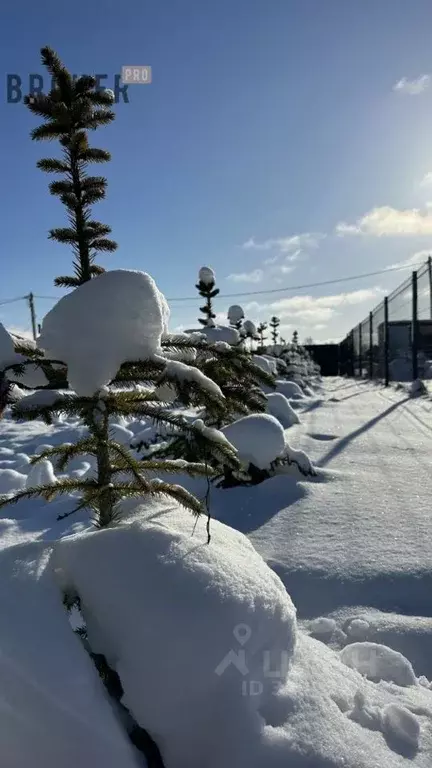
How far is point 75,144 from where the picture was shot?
1.92 m

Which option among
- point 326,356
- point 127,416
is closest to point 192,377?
point 127,416

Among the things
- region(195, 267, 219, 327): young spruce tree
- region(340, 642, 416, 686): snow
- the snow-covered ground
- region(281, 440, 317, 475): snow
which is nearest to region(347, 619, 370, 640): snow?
the snow-covered ground

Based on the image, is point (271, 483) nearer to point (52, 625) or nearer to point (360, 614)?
point (360, 614)

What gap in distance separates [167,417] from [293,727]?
910mm

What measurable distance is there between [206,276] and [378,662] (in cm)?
1023

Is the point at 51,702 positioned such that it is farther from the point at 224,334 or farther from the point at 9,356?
the point at 224,334

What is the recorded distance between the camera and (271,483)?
408 centimetres

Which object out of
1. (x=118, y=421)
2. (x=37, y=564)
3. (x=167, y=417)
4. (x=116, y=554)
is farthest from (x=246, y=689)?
(x=118, y=421)

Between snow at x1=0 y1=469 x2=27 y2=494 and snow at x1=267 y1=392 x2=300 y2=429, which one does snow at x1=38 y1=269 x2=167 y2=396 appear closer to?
snow at x1=0 y1=469 x2=27 y2=494

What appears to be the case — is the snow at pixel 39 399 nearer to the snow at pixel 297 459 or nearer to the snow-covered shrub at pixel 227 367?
the snow-covered shrub at pixel 227 367

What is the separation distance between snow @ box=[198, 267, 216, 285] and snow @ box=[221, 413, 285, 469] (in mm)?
7747

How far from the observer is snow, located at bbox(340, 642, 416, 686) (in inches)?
68.4

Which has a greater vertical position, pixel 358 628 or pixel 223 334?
pixel 223 334

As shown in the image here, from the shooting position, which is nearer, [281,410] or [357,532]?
[357,532]
